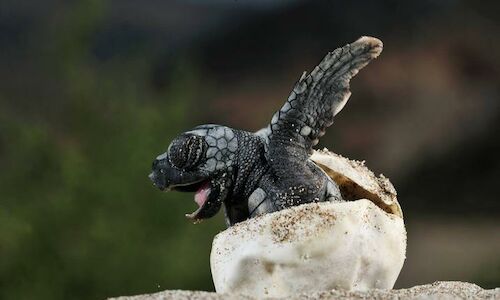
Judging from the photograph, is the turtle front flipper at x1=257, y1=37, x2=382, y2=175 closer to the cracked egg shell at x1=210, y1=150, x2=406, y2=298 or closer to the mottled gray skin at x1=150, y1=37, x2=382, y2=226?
the mottled gray skin at x1=150, y1=37, x2=382, y2=226

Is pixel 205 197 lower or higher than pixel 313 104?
lower

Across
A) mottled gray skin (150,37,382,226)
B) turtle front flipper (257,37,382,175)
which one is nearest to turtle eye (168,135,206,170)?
mottled gray skin (150,37,382,226)

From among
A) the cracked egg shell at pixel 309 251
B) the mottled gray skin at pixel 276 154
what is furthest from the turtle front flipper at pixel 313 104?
the cracked egg shell at pixel 309 251

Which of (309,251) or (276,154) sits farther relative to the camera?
(276,154)

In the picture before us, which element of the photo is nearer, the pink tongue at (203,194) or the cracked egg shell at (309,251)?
the cracked egg shell at (309,251)

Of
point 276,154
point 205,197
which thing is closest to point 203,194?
point 205,197

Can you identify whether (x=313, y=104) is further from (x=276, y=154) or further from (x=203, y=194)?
(x=203, y=194)

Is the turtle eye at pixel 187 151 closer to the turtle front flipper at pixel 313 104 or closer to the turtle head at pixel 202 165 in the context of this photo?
the turtle head at pixel 202 165
